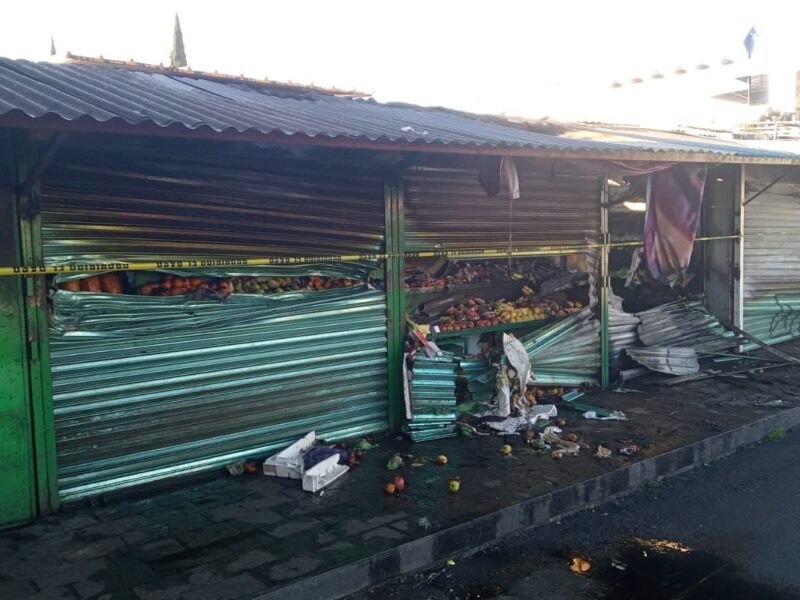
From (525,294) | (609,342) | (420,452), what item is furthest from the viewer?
(609,342)

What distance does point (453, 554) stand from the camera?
484 centimetres

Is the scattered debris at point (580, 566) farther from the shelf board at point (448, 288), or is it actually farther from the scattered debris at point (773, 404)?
the scattered debris at point (773, 404)

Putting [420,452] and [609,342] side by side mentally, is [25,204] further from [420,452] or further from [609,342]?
[609,342]

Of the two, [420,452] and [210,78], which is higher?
[210,78]

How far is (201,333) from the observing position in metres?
5.77

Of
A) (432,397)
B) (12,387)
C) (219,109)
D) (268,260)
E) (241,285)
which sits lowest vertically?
(432,397)

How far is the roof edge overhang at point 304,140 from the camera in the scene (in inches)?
157

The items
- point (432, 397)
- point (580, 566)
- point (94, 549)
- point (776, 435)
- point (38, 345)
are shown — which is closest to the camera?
point (94, 549)

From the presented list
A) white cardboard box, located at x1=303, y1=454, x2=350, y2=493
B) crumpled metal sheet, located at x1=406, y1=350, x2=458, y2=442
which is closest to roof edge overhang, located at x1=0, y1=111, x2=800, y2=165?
crumpled metal sheet, located at x1=406, y1=350, x2=458, y2=442

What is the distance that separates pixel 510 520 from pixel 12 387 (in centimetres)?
363

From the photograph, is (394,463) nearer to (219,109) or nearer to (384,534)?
(384,534)

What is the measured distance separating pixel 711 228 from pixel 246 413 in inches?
314

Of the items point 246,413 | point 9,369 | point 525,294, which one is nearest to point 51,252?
point 9,369

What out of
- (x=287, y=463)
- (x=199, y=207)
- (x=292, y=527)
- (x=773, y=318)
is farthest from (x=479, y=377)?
(x=773, y=318)
